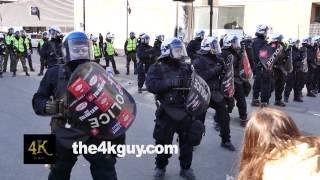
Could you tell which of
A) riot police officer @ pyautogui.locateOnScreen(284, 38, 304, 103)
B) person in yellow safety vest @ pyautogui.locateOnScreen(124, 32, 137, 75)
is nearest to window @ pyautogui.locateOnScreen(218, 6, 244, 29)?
person in yellow safety vest @ pyautogui.locateOnScreen(124, 32, 137, 75)

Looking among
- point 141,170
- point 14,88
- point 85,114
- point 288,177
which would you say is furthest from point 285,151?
point 14,88

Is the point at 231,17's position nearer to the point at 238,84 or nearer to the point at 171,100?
the point at 238,84

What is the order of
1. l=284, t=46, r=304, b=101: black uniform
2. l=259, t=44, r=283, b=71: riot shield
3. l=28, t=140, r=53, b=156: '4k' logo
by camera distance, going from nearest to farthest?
l=28, t=140, r=53, b=156: '4k' logo, l=259, t=44, r=283, b=71: riot shield, l=284, t=46, r=304, b=101: black uniform

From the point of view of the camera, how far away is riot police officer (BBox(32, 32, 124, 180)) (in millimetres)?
3512

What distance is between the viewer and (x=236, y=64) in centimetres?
768

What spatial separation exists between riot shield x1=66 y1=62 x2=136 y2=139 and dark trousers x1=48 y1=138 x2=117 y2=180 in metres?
0.15

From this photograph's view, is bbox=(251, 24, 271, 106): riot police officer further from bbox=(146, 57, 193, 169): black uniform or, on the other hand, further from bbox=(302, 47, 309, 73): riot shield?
bbox=(146, 57, 193, 169): black uniform

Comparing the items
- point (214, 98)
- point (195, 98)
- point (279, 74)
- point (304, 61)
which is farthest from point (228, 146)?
point (304, 61)

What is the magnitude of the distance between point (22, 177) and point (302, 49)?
911 cm

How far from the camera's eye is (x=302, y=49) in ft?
39.3

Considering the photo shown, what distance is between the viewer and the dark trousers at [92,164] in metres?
3.53

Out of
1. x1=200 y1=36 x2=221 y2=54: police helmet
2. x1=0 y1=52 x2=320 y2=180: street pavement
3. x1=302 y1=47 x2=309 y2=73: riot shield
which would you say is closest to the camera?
x1=0 y1=52 x2=320 y2=180: street pavement

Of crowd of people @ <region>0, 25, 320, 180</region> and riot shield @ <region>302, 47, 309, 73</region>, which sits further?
riot shield @ <region>302, 47, 309, 73</region>

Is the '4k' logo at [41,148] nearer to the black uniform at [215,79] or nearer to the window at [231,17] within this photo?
the black uniform at [215,79]
